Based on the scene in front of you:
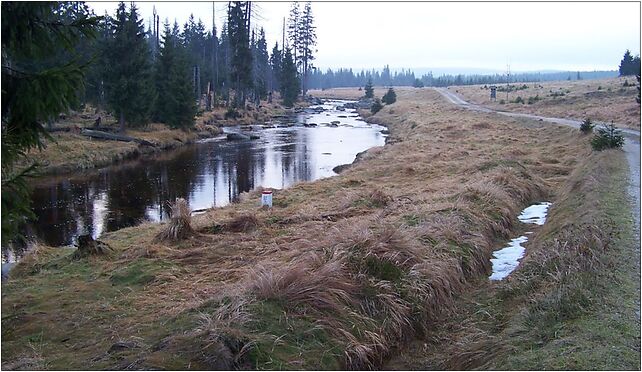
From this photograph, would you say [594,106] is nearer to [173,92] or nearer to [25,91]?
[173,92]

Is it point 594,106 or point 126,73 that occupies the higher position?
point 126,73

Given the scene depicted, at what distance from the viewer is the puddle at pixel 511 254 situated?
29.7ft

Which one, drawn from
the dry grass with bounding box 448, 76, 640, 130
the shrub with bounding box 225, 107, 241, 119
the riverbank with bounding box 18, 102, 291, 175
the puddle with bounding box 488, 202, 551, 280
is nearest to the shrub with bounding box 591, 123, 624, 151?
the puddle with bounding box 488, 202, 551, 280

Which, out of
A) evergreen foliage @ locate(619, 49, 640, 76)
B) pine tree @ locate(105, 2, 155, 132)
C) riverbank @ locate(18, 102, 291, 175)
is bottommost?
riverbank @ locate(18, 102, 291, 175)

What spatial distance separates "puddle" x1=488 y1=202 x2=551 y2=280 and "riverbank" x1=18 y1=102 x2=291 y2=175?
1375 centimetres

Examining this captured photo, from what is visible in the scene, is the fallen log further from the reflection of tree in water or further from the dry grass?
the dry grass

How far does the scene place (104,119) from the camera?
34375 millimetres

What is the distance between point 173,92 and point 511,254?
92.7 feet

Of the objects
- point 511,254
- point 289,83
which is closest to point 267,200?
point 511,254

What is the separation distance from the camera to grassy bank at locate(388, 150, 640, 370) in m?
5.11

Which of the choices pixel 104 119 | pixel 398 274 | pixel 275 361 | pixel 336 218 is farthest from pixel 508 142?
pixel 104 119

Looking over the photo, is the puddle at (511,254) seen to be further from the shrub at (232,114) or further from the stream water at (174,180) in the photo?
the shrub at (232,114)

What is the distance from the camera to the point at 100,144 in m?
26.9

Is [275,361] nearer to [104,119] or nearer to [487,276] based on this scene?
[487,276]
